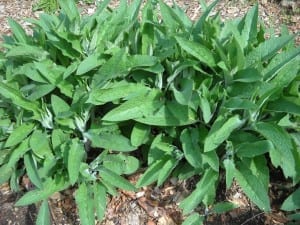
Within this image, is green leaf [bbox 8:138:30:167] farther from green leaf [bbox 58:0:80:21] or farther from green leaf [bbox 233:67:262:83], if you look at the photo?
green leaf [bbox 233:67:262:83]

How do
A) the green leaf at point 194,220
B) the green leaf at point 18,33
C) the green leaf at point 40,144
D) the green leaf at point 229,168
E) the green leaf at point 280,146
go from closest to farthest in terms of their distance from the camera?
1. the green leaf at point 280,146
2. the green leaf at point 229,168
3. the green leaf at point 40,144
4. the green leaf at point 194,220
5. the green leaf at point 18,33

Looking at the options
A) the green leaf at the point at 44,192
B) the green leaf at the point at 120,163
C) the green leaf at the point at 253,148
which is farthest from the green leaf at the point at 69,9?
the green leaf at the point at 253,148

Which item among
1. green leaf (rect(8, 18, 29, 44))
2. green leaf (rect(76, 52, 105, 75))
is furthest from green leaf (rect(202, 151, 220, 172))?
green leaf (rect(8, 18, 29, 44))

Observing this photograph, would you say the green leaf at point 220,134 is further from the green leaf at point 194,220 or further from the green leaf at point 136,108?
the green leaf at point 194,220

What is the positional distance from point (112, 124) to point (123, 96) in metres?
0.18

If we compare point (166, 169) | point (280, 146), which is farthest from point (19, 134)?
point (280, 146)

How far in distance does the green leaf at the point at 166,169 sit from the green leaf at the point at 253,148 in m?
0.34

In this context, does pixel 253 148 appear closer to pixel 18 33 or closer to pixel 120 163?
pixel 120 163

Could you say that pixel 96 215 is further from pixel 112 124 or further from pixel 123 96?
pixel 123 96

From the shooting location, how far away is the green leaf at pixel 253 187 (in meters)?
2.26

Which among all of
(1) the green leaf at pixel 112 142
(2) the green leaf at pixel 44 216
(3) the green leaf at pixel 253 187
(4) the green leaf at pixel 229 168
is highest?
(4) the green leaf at pixel 229 168

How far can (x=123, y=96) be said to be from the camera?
2449 mm

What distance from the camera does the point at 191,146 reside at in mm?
→ 2439

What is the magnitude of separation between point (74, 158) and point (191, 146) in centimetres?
60
